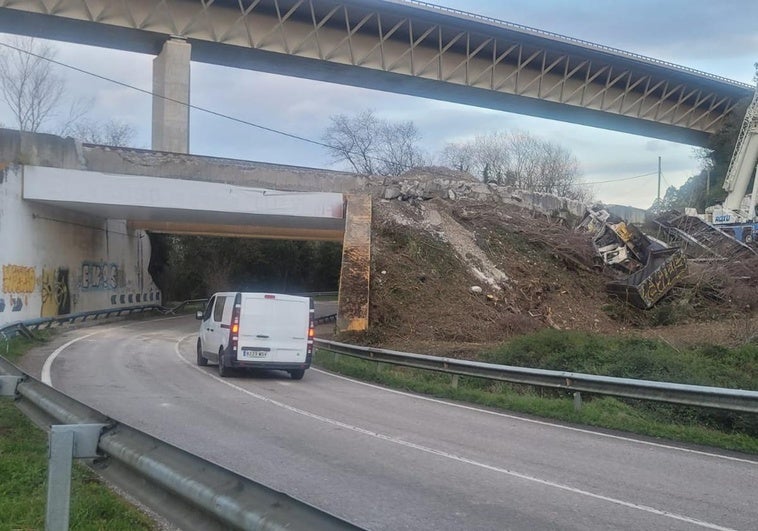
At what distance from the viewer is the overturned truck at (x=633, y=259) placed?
2533 cm

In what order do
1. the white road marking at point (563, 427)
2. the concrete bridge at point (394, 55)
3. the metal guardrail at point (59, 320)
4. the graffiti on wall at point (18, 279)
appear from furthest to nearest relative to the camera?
the concrete bridge at point (394, 55)
the graffiti on wall at point (18, 279)
the metal guardrail at point (59, 320)
the white road marking at point (563, 427)

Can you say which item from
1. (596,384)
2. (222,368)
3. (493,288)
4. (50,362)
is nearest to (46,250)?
(50,362)

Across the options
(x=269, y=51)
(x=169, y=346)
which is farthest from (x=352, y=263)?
(x=269, y=51)

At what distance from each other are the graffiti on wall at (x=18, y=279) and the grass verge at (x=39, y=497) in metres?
17.3

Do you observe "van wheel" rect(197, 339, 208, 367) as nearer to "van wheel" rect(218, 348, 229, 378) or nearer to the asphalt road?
"van wheel" rect(218, 348, 229, 378)

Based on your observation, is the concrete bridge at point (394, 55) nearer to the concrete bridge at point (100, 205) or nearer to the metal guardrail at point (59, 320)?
the concrete bridge at point (100, 205)

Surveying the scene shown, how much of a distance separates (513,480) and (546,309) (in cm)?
1838

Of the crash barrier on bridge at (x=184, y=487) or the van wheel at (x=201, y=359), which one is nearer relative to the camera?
the crash barrier on bridge at (x=184, y=487)

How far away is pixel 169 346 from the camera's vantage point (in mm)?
23062

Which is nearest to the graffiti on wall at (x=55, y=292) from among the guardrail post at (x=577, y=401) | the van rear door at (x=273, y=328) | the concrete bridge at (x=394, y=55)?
the concrete bridge at (x=394, y=55)

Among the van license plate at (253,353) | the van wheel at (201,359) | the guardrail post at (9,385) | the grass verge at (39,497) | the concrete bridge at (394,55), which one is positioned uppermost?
the concrete bridge at (394,55)

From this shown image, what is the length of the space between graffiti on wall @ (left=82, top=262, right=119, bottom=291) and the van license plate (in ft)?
56.5

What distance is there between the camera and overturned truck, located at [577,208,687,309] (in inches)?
997

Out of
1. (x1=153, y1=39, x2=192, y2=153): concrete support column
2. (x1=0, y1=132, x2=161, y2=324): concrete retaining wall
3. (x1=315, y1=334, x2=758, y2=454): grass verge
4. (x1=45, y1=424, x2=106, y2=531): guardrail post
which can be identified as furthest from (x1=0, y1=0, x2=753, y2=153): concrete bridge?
(x1=45, y1=424, x2=106, y2=531): guardrail post
